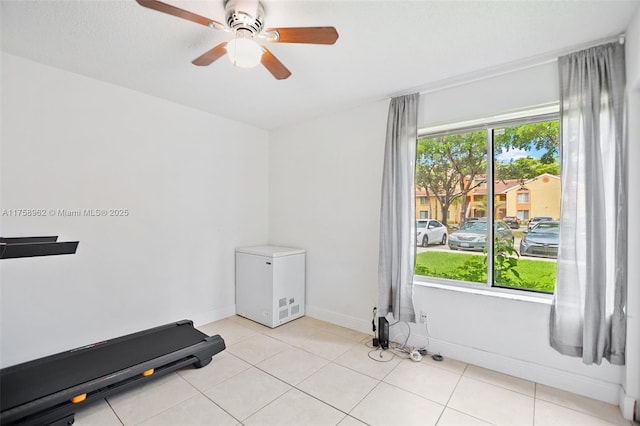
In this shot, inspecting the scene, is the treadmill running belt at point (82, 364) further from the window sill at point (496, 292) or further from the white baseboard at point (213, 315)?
the window sill at point (496, 292)

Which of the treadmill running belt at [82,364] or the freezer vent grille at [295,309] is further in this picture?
the freezer vent grille at [295,309]

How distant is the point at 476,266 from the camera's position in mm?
2660

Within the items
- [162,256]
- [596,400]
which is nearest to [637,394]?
[596,400]

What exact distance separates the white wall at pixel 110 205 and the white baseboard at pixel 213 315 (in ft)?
0.04

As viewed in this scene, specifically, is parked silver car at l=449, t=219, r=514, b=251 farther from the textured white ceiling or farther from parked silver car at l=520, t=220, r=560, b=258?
the textured white ceiling

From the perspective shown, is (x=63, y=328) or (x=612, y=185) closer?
(x=612, y=185)

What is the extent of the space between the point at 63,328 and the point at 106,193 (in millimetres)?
1190

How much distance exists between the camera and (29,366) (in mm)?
2014

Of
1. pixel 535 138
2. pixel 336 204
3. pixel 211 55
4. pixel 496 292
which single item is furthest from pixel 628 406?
pixel 211 55

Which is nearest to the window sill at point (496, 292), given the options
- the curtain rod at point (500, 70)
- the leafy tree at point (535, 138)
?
the leafy tree at point (535, 138)

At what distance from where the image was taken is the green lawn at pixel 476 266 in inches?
92.6

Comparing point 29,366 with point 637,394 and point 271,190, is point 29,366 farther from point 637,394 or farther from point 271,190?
point 637,394

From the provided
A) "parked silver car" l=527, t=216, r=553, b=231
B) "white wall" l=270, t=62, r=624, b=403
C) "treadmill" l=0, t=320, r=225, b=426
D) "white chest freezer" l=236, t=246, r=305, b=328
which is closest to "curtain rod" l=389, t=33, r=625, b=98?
"white wall" l=270, t=62, r=624, b=403

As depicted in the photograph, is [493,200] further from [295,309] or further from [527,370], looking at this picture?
[295,309]
